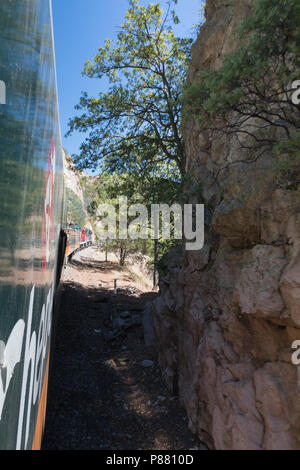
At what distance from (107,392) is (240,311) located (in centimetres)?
427

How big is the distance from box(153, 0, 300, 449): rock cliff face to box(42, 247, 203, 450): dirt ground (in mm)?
556

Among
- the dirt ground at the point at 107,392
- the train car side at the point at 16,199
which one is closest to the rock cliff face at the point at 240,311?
the dirt ground at the point at 107,392

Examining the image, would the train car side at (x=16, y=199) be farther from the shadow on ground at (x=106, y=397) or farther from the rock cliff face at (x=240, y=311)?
the shadow on ground at (x=106, y=397)

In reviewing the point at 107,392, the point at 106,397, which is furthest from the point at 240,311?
the point at 107,392

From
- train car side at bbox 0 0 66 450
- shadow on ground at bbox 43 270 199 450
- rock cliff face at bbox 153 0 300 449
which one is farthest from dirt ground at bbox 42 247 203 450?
train car side at bbox 0 0 66 450

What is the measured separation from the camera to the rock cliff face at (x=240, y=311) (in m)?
3.83

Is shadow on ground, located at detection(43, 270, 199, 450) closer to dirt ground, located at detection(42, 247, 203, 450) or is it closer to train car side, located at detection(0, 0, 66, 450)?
dirt ground, located at detection(42, 247, 203, 450)

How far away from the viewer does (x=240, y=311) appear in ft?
15.3

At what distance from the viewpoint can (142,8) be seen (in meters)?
10.4

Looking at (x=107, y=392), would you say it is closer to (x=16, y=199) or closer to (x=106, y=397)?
(x=106, y=397)

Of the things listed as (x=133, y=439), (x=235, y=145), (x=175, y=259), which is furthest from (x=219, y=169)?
(x=133, y=439)

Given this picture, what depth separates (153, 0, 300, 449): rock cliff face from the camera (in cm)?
383

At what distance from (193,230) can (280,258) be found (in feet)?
9.91
